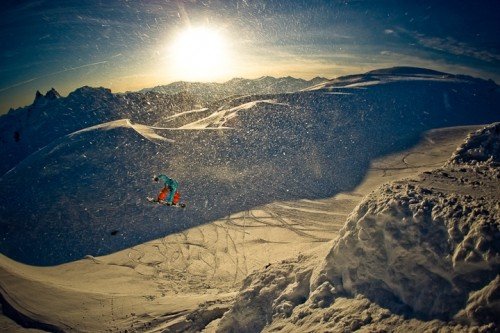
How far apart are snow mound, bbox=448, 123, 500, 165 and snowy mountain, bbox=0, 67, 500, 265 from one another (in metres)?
16.4

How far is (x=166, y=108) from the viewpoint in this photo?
60.4 metres

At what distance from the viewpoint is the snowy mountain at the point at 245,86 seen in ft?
425

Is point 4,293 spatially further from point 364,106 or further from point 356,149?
point 364,106

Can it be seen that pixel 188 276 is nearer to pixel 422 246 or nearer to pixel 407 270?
pixel 407 270

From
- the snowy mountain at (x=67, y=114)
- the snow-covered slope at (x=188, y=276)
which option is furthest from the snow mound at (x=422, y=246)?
the snowy mountain at (x=67, y=114)

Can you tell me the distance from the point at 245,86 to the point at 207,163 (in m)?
112

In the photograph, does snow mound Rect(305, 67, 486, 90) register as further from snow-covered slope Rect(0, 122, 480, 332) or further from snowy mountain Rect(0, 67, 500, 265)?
snow-covered slope Rect(0, 122, 480, 332)

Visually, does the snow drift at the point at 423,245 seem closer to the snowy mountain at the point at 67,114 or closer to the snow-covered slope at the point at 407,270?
the snow-covered slope at the point at 407,270

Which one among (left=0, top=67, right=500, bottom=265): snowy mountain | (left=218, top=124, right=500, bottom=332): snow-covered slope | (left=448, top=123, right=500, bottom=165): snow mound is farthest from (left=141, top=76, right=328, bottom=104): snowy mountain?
(left=218, top=124, right=500, bottom=332): snow-covered slope

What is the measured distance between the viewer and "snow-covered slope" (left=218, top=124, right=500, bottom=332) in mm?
5078

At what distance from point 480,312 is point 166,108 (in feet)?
196

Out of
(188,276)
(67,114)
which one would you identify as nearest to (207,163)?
(188,276)

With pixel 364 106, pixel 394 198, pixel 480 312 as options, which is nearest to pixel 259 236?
pixel 394 198

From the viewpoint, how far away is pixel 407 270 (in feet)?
19.7
